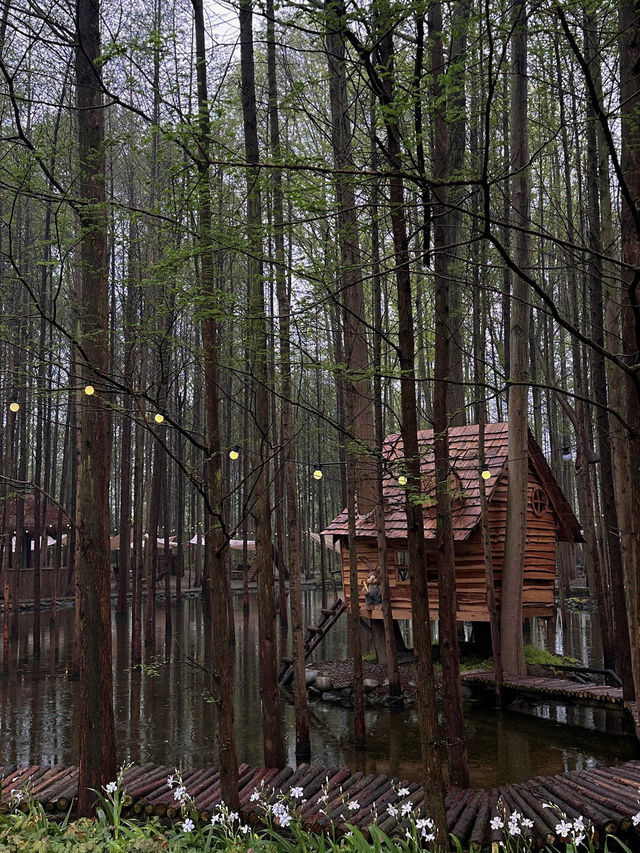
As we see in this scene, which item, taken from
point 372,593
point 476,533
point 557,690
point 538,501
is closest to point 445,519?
point 557,690

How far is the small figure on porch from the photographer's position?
13617 millimetres

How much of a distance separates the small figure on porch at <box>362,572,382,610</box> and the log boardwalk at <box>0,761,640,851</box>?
263 inches

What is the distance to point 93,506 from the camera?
6.14 m

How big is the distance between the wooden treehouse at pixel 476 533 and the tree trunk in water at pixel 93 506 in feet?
23.8

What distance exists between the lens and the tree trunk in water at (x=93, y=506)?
19.3ft

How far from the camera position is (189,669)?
52.0 ft

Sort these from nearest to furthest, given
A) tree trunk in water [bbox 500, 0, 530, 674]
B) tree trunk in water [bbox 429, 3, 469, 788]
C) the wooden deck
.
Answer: tree trunk in water [bbox 429, 3, 469, 788], the wooden deck, tree trunk in water [bbox 500, 0, 530, 674]

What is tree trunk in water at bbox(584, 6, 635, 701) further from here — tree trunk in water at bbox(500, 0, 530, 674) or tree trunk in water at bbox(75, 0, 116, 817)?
tree trunk in water at bbox(75, 0, 116, 817)

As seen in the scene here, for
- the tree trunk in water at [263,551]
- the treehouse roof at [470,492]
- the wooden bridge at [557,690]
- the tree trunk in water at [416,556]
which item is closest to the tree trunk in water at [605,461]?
the wooden bridge at [557,690]

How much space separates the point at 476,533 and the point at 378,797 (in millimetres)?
7492

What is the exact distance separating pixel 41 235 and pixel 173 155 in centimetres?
401

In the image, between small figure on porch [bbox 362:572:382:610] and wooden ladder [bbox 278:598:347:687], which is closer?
small figure on porch [bbox 362:572:382:610]

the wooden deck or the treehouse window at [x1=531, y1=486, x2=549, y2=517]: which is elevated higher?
the treehouse window at [x1=531, y1=486, x2=549, y2=517]

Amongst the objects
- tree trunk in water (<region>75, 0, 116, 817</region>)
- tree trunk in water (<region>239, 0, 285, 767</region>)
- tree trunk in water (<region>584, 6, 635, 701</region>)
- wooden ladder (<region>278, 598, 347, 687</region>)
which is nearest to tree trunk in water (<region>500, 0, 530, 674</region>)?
tree trunk in water (<region>584, 6, 635, 701</region>)
